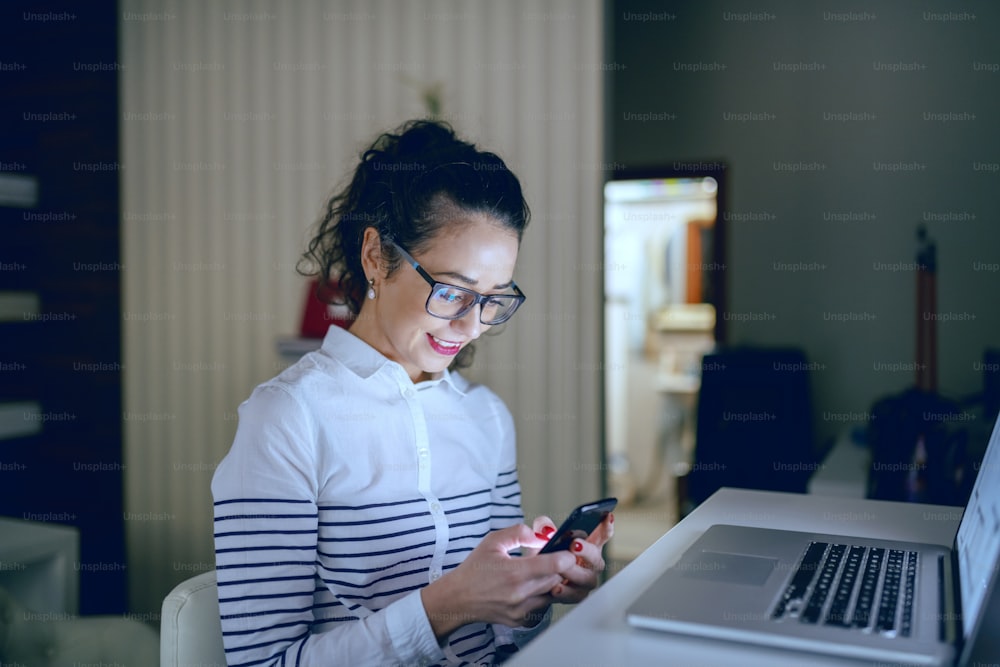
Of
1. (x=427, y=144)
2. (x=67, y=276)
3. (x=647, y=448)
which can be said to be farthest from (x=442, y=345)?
(x=647, y=448)

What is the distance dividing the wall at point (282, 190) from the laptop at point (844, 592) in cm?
152

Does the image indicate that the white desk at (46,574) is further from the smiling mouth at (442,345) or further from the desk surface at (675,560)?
the desk surface at (675,560)

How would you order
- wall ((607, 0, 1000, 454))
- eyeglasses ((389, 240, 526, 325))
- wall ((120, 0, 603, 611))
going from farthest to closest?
wall ((607, 0, 1000, 454)) → wall ((120, 0, 603, 611)) → eyeglasses ((389, 240, 526, 325))

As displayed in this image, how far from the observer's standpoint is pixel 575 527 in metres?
1.11

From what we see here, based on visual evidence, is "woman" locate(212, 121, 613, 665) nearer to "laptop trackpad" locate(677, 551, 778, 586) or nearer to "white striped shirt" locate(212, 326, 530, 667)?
"white striped shirt" locate(212, 326, 530, 667)

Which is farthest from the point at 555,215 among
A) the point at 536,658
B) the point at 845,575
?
the point at 536,658

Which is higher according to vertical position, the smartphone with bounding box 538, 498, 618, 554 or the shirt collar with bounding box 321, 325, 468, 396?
the shirt collar with bounding box 321, 325, 468, 396

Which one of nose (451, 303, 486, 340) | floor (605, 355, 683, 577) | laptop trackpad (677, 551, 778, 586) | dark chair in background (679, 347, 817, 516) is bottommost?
floor (605, 355, 683, 577)

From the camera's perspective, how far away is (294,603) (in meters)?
1.19

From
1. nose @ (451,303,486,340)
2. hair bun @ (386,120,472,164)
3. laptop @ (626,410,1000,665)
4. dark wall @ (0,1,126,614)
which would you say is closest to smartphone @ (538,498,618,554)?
laptop @ (626,410,1000,665)

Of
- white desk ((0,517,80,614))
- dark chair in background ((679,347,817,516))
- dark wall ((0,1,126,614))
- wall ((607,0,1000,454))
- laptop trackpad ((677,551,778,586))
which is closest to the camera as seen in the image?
laptop trackpad ((677,551,778,586))

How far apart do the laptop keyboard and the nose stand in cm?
61

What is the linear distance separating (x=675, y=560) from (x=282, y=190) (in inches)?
90.7

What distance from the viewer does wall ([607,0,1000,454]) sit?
3775 mm
